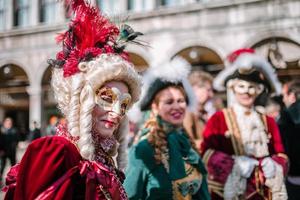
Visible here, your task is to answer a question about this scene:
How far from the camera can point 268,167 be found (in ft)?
11.7

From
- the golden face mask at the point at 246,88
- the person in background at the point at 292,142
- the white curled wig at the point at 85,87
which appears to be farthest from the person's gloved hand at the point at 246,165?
the white curled wig at the point at 85,87

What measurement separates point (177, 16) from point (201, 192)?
12.3 m

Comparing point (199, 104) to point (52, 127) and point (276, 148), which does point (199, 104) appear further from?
point (52, 127)

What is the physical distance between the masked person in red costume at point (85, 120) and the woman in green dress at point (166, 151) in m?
0.77

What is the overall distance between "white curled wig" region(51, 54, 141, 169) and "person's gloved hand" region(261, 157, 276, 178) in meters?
1.78

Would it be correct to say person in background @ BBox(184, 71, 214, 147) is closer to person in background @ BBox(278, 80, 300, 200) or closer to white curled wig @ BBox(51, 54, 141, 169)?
person in background @ BBox(278, 80, 300, 200)

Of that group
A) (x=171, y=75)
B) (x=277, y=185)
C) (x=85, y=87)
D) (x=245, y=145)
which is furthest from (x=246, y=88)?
(x=85, y=87)

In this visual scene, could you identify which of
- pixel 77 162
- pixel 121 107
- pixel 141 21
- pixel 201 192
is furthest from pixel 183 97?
pixel 141 21

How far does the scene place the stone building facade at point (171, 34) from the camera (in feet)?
44.8

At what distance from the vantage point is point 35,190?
1.79 m

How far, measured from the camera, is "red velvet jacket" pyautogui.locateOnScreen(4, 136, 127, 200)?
180 cm

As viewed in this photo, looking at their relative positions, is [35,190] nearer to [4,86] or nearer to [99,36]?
[99,36]

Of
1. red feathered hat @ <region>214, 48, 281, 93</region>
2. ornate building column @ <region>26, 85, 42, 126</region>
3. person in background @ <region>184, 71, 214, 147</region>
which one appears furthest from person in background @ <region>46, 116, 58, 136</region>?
red feathered hat @ <region>214, 48, 281, 93</region>

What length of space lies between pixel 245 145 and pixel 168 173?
0.85 meters
